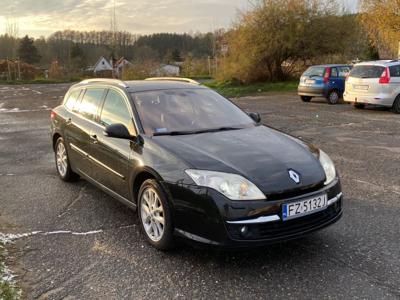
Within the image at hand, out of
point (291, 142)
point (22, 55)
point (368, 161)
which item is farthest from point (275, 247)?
point (22, 55)

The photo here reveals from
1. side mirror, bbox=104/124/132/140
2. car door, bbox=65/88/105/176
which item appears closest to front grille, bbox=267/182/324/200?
side mirror, bbox=104/124/132/140

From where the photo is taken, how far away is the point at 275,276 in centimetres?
368

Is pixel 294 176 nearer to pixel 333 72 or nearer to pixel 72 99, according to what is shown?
pixel 72 99

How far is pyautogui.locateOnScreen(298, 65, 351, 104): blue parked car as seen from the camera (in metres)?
17.8

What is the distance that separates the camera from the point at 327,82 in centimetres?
1777

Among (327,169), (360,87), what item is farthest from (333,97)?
(327,169)

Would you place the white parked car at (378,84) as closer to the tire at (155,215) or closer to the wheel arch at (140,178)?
the wheel arch at (140,178)

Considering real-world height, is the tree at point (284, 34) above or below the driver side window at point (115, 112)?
above

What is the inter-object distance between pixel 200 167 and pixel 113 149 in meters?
1.43

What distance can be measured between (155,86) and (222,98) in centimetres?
88

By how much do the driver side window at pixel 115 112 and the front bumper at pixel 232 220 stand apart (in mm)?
1308

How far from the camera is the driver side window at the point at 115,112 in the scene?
16.0ft

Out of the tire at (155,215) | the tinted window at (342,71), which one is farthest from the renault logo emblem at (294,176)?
the tinted window at (342,71)

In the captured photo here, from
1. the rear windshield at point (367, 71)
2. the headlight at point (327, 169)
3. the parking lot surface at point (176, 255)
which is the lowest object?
the parking lot surface at point (176, 255)
